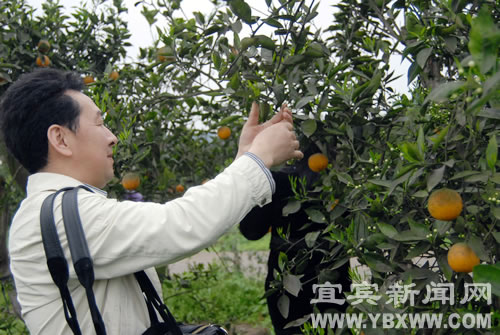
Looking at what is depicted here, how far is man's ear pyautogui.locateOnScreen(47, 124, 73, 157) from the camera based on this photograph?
1149mm

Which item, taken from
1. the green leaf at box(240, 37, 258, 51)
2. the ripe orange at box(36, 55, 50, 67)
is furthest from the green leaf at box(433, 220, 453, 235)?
the ripe orange at box(36, 55, 50, 67)

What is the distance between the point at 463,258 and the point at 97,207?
760mm

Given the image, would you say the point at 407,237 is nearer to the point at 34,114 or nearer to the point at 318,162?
the point at 318,162

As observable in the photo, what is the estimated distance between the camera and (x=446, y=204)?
1137 millimetres

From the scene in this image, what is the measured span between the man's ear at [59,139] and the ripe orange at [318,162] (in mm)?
793

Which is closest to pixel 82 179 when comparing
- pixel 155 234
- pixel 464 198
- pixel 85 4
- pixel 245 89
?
pixel 155 234

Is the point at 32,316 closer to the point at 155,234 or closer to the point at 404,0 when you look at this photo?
the point at 155,234

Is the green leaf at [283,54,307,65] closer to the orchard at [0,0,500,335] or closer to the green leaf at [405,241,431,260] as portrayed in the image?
the orchard at [0,0,500,335]

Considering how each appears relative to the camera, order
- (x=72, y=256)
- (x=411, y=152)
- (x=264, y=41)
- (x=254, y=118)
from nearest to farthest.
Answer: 1. (x=72, y=256)
2. (x=411, y=152)
3. (x=254, y=118)
4. (x=264, y=41)

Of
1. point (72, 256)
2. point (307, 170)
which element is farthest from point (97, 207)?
point (307, 170)

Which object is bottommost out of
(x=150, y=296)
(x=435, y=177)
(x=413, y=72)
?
(x=150, y=296)

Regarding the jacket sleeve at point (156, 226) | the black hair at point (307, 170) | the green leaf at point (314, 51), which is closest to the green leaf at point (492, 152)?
the jacket sleeve at point (156, 226)

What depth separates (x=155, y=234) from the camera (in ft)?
3.32

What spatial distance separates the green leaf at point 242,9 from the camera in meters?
1.35
